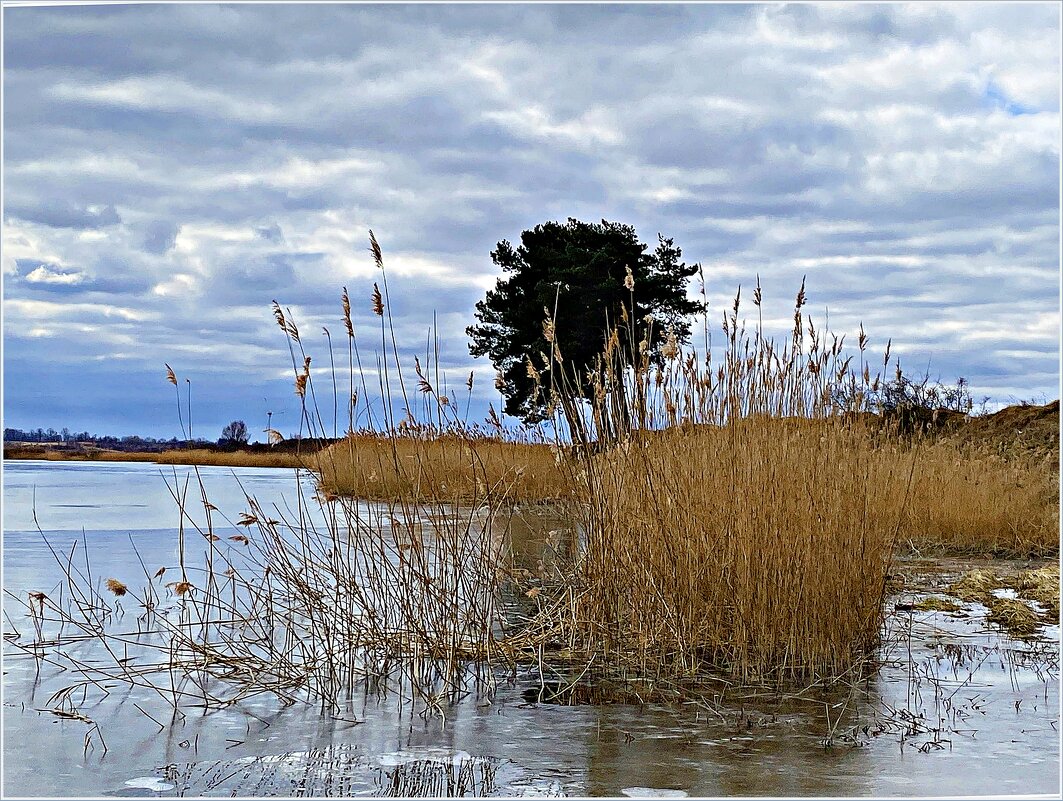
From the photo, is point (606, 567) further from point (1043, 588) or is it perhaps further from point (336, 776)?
point (1043, 588)

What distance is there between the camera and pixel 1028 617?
6352mm

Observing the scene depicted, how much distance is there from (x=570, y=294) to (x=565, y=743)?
644 inches

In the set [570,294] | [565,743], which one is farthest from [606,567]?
[570,294]

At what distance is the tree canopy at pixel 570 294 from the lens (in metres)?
19.3

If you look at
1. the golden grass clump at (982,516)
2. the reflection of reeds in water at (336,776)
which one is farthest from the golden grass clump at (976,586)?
the reflection of reeds in water at (336,776)

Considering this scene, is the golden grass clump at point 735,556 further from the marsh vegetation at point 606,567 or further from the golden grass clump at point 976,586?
the golden grass clump at point 976,586

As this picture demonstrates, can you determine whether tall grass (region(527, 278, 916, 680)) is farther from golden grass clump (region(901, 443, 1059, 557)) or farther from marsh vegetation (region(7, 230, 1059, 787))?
golden grass clump (region(901, 443, 1059, 557))

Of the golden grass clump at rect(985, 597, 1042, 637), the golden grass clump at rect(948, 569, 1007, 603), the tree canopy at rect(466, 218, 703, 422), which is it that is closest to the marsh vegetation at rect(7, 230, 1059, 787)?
the golden grass clump at rect(985, 597, 1042, 637)

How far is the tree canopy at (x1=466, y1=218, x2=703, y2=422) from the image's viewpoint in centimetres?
1930

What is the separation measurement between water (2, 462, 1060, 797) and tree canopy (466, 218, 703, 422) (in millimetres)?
12844

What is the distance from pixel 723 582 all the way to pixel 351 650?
5.64 feet

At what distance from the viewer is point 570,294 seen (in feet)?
65.0

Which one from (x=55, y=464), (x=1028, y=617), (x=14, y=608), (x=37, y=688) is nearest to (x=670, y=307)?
(x=1028, y=617)

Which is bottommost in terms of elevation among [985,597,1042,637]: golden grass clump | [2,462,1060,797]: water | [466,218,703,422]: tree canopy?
[2,462,1060,797]: water
